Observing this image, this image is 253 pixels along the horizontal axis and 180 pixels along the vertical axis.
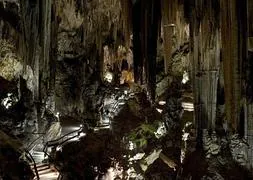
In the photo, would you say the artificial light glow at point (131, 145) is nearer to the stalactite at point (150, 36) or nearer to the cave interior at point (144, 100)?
the cave interior at point (144, 100)

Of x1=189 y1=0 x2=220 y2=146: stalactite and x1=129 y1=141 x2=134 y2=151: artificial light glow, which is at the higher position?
x1=189 y1=0 x2=220 y2=146: stalactite

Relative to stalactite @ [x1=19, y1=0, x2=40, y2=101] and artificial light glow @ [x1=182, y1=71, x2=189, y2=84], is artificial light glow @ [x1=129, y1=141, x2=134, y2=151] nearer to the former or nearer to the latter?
stalactite @ [x1=19, y1=0, x2=40, y2=101]

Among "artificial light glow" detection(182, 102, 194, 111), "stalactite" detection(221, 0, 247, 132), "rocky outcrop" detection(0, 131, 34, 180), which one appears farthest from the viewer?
"artificial light glow" detection(182, 102, 194, 111)

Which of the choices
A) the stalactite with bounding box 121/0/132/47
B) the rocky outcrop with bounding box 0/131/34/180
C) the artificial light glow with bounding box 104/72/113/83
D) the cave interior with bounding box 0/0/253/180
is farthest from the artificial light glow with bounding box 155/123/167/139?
the artificial light glow with bounding box 104/72/113/83

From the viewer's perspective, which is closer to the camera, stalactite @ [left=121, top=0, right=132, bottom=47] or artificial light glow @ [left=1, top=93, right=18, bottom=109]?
stalactite @ [left=121, top=0, right=132, bottom=47]

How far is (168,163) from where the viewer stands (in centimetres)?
810

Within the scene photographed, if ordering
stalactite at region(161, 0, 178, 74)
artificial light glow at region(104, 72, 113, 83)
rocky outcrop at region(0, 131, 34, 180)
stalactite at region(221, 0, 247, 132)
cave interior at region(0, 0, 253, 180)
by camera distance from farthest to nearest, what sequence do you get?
artificial light glow at region(104, 72, 113, 83) < stalactite at region(161, 0, 178, 74) < cave interior at region(0, 0, 253, 180) < stalactite at region(221, 0, 247, 132) < rocky outcrop at region(0, 131, 34, 180)

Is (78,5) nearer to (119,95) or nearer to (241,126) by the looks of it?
(119,95)

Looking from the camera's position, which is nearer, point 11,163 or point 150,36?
point 11,163

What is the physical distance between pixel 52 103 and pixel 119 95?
11.3 feet

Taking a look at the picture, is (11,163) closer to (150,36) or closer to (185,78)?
(150,36)

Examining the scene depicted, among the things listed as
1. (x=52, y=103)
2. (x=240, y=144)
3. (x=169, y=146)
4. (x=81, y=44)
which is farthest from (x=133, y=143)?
(x=81, y=44)

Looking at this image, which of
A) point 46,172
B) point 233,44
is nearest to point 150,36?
point 46,172

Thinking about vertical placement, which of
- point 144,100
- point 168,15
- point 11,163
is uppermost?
point 168,15
